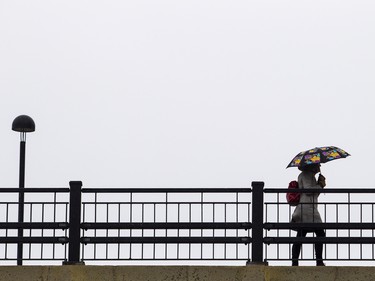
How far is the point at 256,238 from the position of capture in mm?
14680

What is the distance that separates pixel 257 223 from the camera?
48.2 ft

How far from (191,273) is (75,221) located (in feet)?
5.84

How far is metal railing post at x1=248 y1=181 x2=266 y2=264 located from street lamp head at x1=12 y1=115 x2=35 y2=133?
20.8ft

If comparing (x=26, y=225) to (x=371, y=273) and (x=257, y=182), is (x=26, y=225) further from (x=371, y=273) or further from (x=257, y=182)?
(x=371, y=273)

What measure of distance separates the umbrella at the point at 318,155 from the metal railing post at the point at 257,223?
86 cm

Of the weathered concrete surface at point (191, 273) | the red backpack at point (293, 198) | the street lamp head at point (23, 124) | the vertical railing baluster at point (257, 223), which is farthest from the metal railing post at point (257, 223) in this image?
the street lamp head at point (23, 124)

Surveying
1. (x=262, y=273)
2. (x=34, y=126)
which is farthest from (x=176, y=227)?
(x=34, y=126)

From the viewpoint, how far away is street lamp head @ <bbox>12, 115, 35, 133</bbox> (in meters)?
19.7

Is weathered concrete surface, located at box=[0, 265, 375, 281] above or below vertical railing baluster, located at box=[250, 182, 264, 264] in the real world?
below

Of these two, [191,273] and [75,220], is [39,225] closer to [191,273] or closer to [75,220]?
[75,220]

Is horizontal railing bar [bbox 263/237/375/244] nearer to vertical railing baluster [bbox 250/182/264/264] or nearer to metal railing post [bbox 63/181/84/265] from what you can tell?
vertical railing baluster [bbox 250/182/264/264]

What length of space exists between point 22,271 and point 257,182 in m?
3.39

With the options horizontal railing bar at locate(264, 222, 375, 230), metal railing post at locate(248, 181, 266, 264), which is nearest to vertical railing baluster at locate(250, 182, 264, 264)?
metal railing post at locate(248, 181, 266, 264)

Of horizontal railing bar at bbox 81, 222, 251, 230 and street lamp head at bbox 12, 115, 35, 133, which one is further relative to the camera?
street lamp head at bbox 12, 115, 35, 133
